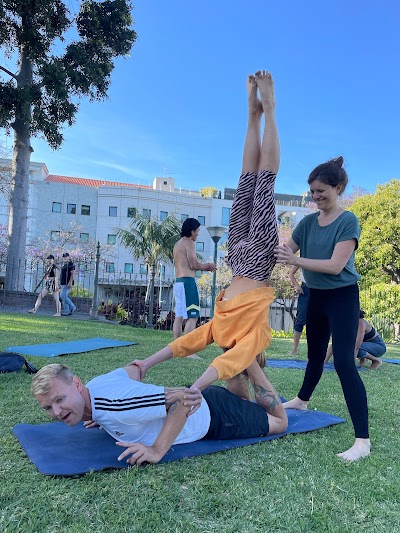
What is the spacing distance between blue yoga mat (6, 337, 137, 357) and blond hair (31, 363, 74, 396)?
134 inches

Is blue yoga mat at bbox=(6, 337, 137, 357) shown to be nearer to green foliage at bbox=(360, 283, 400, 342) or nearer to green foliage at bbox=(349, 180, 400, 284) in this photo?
green foliage at bbox=(360, 283, 400, 342)

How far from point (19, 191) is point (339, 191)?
14.3m

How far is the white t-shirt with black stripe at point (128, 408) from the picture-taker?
2090 millimetres

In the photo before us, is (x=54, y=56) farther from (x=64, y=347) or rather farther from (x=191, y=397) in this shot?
(x=191, y=397)

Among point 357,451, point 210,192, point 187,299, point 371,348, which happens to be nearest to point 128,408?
point 357,451

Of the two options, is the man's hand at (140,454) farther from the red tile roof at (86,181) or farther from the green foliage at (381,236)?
the red tile roof at (86,181)

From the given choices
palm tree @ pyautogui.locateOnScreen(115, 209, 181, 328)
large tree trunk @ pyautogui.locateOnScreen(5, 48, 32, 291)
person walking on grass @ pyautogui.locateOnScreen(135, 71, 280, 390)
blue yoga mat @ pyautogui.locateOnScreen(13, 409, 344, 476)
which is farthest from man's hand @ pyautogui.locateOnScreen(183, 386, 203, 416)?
palm tree @ pyautogui.locateOnScreen(115, 209, 181, 328)

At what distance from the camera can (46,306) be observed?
46.5ft

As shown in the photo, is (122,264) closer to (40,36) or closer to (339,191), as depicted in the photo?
(40,36)

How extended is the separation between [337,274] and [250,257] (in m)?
0.56

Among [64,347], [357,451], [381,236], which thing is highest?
[381,236]

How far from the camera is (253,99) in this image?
3062mm

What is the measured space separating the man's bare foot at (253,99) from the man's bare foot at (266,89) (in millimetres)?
131

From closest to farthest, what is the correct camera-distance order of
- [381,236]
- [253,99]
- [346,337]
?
[346,337], [253,99], [381,236]
